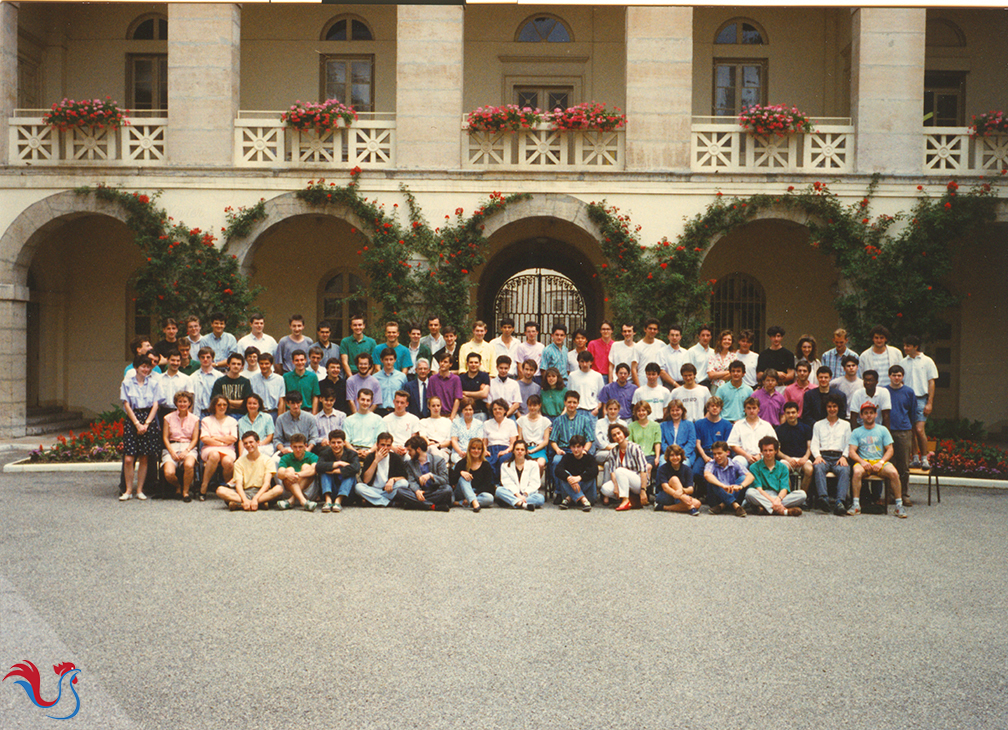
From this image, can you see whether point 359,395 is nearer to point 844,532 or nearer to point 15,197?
point 844,532

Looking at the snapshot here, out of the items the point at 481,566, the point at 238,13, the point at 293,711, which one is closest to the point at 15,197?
the point at 238,13

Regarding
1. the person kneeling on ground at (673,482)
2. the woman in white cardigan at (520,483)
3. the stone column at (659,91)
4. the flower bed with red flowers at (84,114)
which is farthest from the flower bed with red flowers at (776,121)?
the flower bed with red flowers at (84,114)

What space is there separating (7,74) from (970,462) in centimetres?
1794

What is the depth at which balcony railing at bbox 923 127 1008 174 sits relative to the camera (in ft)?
50.0

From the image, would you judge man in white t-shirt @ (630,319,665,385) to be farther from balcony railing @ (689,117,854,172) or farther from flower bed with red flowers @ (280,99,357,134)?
flower bed with red flowers @ (280,99,357,134)

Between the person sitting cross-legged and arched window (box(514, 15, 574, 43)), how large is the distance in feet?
35.4

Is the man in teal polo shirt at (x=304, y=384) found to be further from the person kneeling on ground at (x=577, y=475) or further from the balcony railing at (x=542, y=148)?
the balcony railing at (x=542, y=148)

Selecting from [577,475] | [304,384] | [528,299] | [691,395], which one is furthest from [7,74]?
[691,395]

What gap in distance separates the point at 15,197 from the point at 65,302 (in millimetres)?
3587

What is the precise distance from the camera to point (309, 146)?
15.6 meters

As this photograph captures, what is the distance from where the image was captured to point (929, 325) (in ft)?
48.3

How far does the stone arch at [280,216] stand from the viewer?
603 inches

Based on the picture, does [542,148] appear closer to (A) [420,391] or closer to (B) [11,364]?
(A) [420,391]

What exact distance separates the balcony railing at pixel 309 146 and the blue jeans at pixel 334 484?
7.21 meters
